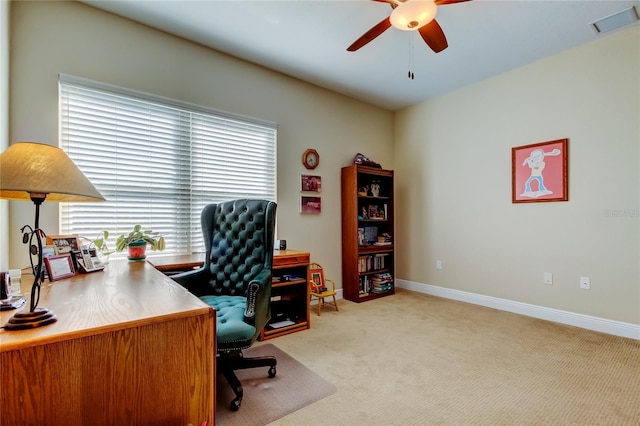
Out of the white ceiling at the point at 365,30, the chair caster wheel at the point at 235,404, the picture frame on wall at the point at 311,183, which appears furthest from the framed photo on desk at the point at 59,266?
the picture frame on wall at the point at 311,183

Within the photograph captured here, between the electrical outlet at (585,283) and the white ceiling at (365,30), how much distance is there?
2.27 metres

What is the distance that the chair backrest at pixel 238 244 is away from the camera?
216 centimetres

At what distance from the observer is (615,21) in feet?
8.28

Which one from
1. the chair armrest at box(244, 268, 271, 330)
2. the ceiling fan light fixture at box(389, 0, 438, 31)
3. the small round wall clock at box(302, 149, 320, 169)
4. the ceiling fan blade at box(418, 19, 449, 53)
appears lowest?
the chair armrest at box(244, 268, 271, 330)

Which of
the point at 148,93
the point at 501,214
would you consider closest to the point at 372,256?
the point at 501,214

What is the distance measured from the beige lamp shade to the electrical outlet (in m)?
3.93

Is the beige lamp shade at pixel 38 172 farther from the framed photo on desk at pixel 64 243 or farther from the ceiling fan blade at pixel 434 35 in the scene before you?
the ceiling fan blade at pixel 434 35

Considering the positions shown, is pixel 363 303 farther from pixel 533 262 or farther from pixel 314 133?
pixel 314 133

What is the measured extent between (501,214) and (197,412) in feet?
11.9

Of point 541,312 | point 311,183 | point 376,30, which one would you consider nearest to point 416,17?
point 376,30

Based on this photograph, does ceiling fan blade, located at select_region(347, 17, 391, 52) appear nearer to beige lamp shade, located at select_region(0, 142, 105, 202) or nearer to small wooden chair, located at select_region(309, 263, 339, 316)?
beige lamp shade, located at select_region(0, 142, 105, 202)

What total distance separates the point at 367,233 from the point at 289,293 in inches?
61.3

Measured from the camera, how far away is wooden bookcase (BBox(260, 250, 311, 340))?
280cm

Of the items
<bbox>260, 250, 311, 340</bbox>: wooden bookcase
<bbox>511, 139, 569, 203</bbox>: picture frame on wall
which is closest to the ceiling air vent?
<bbox>511, 139, 569, 203</bbox>: picture frame on wall
